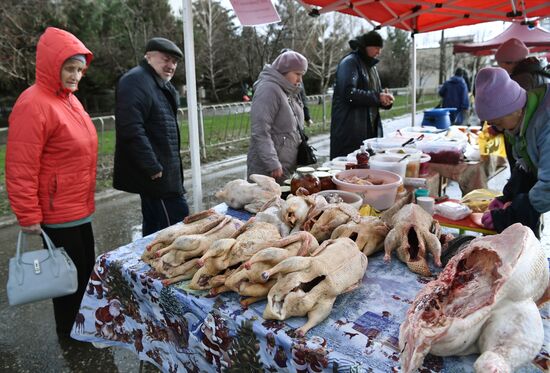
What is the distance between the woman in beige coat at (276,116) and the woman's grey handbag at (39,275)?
167 cm

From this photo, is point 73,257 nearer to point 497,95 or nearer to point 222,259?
point 222,259

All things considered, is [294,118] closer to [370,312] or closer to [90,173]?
[90,173]

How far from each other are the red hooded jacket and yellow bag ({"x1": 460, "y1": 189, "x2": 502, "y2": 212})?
240cm

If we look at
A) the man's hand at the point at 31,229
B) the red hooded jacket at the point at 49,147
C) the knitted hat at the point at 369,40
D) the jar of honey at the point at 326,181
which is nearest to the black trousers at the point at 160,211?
the red hooded jacket at the point at 49,147

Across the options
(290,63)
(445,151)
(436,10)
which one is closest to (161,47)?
(290,63)

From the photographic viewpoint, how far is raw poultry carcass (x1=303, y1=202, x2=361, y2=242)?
5.32 ft

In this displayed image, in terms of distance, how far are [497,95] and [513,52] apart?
9.31 feet

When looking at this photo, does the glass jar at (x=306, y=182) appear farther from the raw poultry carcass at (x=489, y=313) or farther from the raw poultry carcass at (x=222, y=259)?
the raw poultry carcass at (x=489, y=313)

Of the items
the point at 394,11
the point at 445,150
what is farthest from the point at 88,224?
the point at 394,11

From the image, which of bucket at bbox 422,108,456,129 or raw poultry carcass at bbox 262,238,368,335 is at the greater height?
bucket at bbox 422,108,456,129

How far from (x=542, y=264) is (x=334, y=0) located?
359cm

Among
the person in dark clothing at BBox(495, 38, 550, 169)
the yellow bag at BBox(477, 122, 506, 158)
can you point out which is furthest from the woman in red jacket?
the person in dark clothing at BBox(495, 38, 550, 169)

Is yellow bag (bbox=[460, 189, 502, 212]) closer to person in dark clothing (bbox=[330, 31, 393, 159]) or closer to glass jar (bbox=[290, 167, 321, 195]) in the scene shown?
glass jar (bbox=[290, 167, 321, 195])

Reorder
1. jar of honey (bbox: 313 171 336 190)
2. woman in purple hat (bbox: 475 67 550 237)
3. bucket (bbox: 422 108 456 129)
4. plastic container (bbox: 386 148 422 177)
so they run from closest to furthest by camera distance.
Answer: woman in purple hat (bbox: 475 67 550 237), jar of honey (bbox: 313 171 336 190), plastic container (bbox: 386 148 422 177), bucket (bbox: 422 108 456 129)
